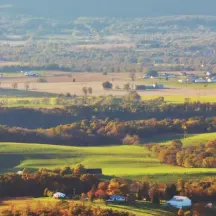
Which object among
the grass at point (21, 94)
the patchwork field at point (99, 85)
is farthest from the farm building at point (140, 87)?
the grass at point (21, 94)

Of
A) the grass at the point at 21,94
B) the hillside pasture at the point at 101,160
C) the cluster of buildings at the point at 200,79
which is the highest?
the cluster of buildings at the point at 200,79

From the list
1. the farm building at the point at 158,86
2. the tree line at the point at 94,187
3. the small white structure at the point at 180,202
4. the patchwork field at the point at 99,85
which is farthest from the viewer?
the farm building at the point at 158,86

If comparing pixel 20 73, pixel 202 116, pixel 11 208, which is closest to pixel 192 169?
pixel 11 208

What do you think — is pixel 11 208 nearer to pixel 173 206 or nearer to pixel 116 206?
pixel 116 206

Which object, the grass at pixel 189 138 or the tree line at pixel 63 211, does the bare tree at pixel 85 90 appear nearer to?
the grass at pixel 189 138

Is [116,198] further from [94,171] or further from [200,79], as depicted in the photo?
[200,79]

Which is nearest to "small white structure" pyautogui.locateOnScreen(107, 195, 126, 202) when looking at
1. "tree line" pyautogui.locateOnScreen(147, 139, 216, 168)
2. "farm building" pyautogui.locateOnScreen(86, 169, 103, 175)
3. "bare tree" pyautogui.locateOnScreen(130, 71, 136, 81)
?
"farm building" pyautogui.locateOnScreen(86, 169, 103, 175)

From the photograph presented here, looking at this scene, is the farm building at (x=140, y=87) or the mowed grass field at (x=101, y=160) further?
the farm building at (x=140, y=87)

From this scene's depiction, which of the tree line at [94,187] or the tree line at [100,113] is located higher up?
the tree line at [100,113]

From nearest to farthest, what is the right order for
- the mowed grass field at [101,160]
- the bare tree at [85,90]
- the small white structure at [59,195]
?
the small white structure at [59,195] → the mowed grass field at [101,160] → the bare tree at [85,90]
